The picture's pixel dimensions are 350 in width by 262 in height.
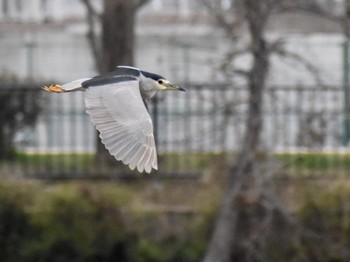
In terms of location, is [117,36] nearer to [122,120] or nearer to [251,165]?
[251,165]

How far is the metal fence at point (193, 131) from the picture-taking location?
11.0 m

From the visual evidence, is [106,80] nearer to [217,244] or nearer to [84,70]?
[217,244]

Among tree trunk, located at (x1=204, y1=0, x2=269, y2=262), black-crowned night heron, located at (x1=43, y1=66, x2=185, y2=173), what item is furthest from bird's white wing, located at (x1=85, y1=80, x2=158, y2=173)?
tree trunk, located at (x1=204, y1=0, x2=269, y2=262)

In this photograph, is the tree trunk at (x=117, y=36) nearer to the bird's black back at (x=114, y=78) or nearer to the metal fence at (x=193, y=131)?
the metal fence at (x=193, y=131)

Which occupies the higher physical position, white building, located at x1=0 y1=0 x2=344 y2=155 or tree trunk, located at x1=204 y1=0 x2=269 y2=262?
white building, located at x1=0 y1=0 x2=344 y2=155

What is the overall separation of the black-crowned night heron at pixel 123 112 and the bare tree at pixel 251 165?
154 inches

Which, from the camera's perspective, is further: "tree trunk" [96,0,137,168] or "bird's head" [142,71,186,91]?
"tree trunk" [96,0,137,168]

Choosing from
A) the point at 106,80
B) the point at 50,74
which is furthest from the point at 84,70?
the point at 106,80

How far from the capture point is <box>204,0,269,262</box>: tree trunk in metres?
10.2

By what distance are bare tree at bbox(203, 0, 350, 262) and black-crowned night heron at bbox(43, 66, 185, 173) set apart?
3.91 meters

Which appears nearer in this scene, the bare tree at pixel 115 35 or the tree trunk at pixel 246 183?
the tree trunk at pixel 246 183

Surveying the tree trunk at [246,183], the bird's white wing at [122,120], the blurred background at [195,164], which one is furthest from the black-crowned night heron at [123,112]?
the tree trunk at [246,183]

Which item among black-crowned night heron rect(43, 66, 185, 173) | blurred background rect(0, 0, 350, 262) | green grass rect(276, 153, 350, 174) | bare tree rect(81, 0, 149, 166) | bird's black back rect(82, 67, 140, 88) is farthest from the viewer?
bare tree rect(81, 0, 149, 166)

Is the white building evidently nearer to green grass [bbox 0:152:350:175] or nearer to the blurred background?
the blurred background
